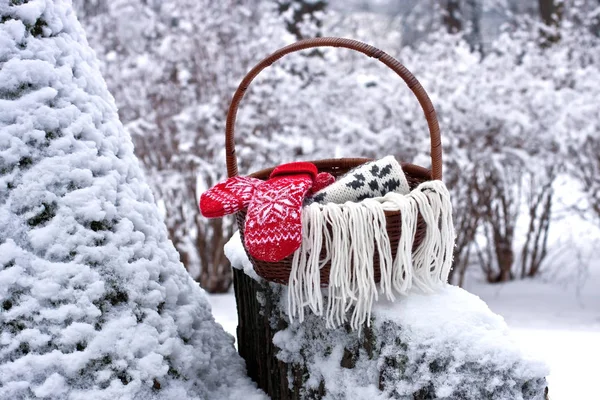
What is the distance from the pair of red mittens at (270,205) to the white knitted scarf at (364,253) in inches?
2.4

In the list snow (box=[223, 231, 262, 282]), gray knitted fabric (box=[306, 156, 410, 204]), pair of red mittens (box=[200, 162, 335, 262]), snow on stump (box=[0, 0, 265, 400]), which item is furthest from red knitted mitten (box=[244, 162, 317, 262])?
snow (box=[223, 231, 262, 282])

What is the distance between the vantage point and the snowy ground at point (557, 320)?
2494mm

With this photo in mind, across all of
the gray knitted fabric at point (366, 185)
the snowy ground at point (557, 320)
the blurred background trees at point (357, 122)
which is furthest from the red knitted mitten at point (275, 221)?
the blurred background trees at point (357, 122)

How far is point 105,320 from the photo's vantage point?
1.29 metres

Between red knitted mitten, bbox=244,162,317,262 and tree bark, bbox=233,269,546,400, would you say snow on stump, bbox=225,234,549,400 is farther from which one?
red knitted mitten, bbox=244,162,317,262

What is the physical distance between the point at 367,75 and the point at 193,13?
5.28 feet

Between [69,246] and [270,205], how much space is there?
47cm

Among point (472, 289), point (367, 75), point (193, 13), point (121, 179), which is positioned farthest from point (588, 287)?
point (121, 179)

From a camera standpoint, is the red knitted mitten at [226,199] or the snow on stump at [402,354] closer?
the snow on stump at [402,354]

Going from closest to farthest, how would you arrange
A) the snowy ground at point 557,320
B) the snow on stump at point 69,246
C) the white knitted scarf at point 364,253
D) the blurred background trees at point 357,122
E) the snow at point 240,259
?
1. the snow on stump at point 69,246
2. the white knitted scarf at point 364,253
3. the snow at point 240,259
4. the snowy ground at point 557,320
5. the blurred background trees at point 357,122

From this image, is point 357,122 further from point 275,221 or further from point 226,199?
point 275,221

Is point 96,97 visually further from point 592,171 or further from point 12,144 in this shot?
point 592,171

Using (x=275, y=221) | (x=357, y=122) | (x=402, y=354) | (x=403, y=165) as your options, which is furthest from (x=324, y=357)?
(x=357, y=122)

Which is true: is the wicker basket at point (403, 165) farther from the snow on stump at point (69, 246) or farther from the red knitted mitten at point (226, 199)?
the snow on stump at point (69, 246)
